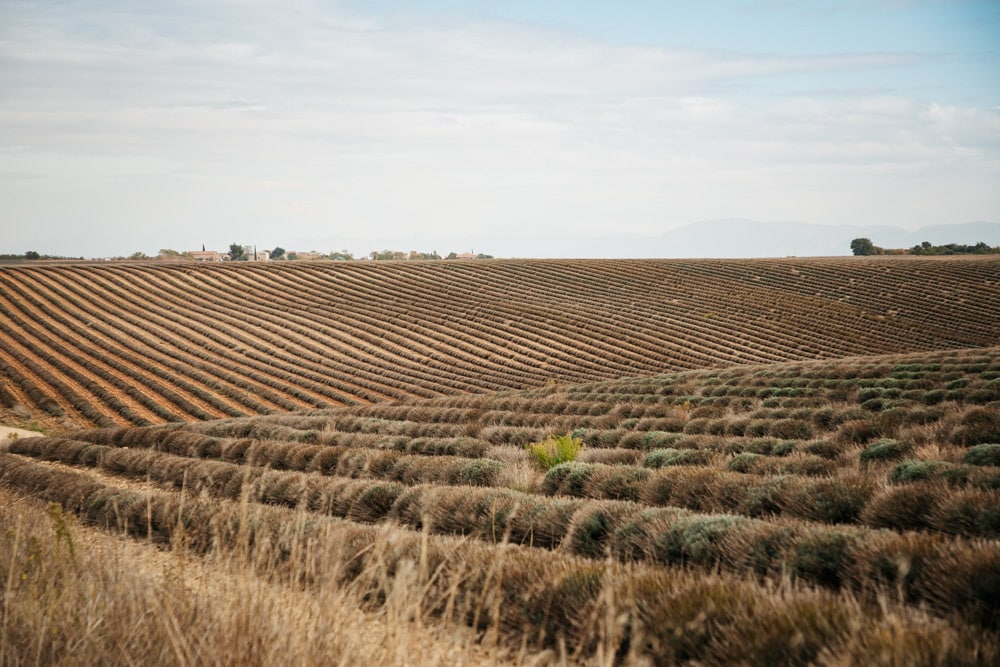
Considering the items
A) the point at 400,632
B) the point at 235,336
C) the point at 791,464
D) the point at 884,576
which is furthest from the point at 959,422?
the point at 235,336

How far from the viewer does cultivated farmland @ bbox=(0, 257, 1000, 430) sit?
32344mm

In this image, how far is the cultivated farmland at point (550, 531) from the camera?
390 cm

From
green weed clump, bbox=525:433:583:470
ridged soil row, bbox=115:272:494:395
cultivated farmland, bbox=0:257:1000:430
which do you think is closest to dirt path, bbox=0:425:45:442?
cultivated farmland, bbox=0:257:1000:430

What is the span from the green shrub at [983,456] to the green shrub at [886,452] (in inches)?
28.7

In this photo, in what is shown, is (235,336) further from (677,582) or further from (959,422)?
(677,582)

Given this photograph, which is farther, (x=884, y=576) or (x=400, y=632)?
(x=884, y=576)

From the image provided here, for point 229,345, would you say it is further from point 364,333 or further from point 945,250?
point 945,250

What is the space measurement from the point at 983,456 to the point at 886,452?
1.05 m

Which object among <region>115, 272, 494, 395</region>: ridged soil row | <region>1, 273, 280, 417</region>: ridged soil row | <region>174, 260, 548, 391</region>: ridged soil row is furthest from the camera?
<region>174, 260, 548, 391</region>: ridged soil row

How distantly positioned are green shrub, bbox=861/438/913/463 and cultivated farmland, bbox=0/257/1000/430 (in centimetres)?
2386

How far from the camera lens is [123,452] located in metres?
13.5

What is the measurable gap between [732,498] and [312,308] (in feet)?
152

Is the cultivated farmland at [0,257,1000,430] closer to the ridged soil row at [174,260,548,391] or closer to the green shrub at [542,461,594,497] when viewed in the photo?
the ridged soil row at [174,260,548,391]

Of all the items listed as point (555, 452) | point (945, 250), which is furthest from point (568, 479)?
point (945, 250)
